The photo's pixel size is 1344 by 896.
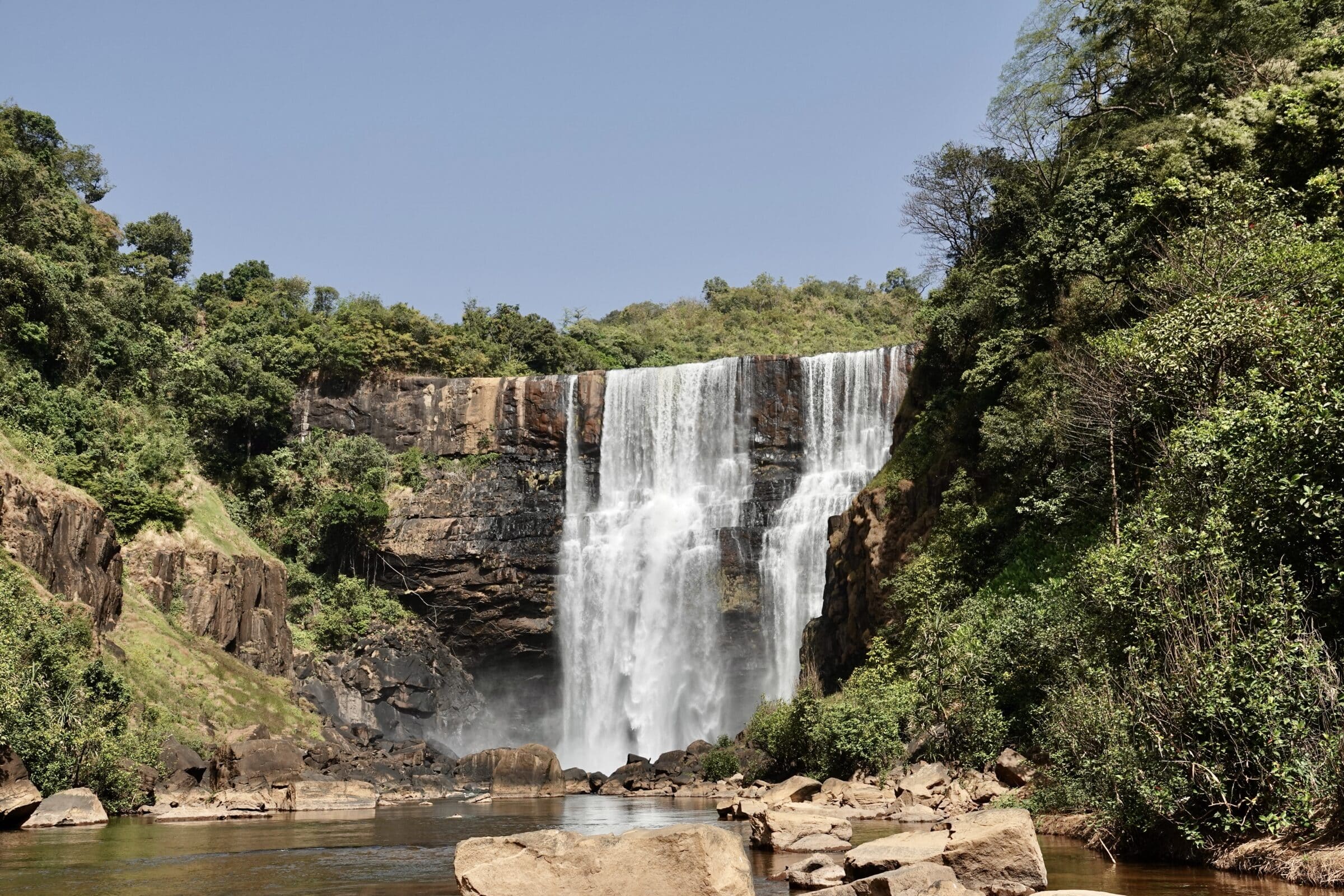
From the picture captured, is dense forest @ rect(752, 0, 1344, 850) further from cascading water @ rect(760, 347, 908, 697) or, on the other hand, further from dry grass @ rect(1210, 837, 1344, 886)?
cascading water @ rect(760, 347, 908, 697)

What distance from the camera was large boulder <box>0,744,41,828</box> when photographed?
21453 mm

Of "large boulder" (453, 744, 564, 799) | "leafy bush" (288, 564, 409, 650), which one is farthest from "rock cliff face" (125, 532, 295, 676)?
"large boulder" (453, 744, 564, 799)

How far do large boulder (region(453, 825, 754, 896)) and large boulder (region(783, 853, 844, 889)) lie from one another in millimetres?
2563

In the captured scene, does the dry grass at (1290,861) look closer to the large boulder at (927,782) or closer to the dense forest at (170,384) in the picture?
the large boulder at (927,782)

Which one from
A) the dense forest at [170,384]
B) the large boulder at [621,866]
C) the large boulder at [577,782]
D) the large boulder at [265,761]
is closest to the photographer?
the large boulder at [621,866]

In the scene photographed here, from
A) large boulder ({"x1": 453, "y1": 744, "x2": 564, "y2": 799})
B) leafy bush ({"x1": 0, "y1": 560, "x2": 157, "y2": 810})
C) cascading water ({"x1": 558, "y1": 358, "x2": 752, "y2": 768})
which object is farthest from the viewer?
cascading water ({"x1": 558, "y1": 358, "x2": 752, "y2": 768})

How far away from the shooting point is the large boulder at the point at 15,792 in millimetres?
21453

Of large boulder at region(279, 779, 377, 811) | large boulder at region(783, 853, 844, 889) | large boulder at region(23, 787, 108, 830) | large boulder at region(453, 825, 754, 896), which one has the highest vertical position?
large boulder at region(453, 825, 754, 896)

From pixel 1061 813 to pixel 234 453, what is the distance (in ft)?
151

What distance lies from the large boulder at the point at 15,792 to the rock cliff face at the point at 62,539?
11.1 m

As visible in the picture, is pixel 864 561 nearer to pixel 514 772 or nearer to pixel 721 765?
pixel 721 765

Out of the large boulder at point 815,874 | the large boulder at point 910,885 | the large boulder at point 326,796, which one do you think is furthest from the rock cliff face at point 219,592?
the large boulder at point 910,885

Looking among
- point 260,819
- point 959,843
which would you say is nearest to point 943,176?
point 260,819

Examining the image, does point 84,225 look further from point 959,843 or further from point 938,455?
point 959,843
